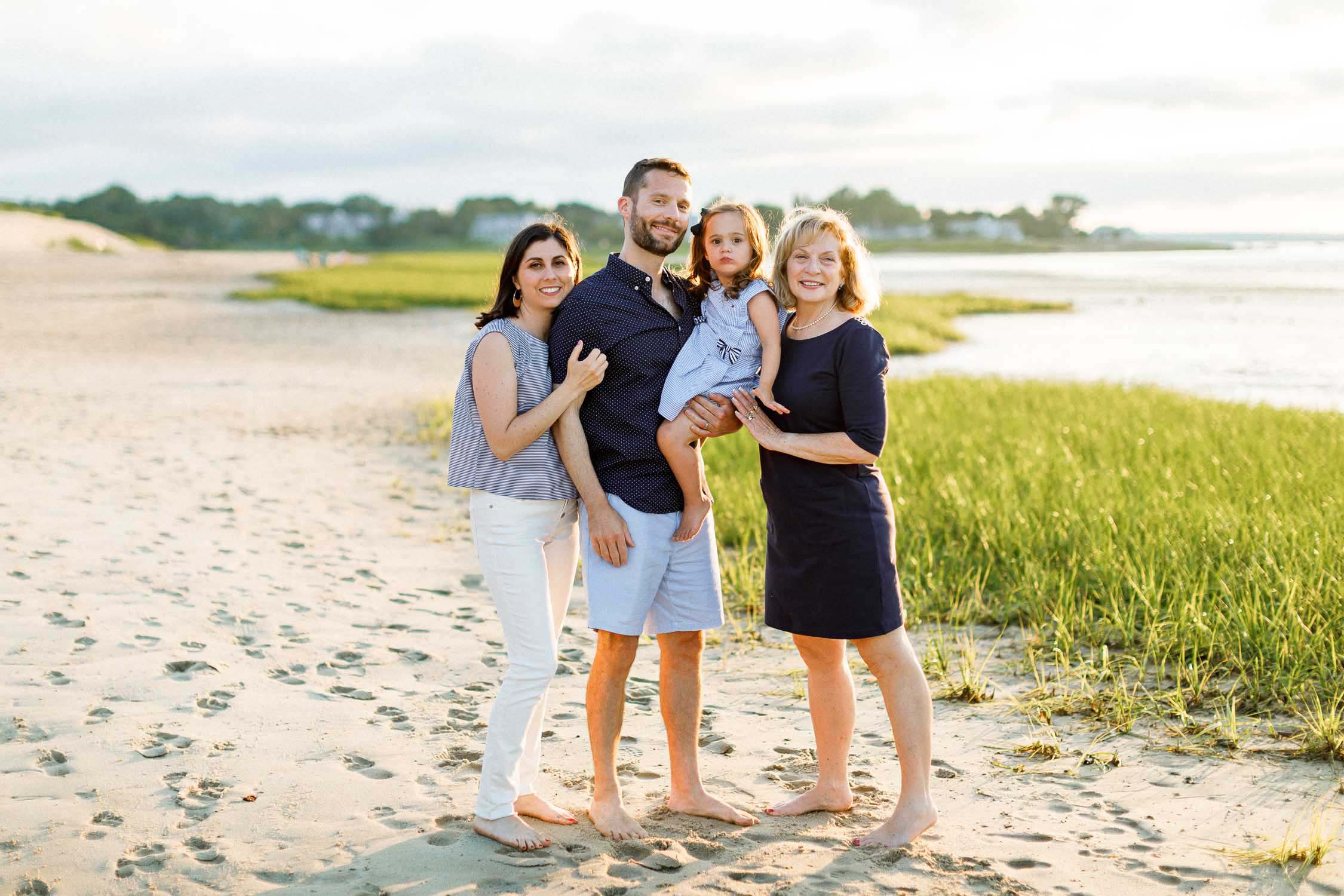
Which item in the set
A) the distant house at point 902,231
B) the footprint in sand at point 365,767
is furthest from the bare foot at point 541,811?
the distant house at point 902,231

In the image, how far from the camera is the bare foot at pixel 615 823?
11.8 ft

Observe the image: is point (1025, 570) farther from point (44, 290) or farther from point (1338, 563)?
point (44, 290)

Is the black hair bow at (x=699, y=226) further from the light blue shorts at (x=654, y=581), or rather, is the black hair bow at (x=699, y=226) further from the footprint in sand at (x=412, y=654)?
the footprint in sand at (x=412, y=654)

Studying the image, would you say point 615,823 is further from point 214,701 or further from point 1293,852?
point 1293,852

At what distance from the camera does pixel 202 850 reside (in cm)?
344

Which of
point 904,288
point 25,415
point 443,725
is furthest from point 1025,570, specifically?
point 904,288

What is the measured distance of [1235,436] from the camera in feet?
32.8

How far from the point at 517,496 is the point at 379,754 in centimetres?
145

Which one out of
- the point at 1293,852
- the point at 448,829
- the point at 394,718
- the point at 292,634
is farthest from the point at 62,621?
the point at 1293,852

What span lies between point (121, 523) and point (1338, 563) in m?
7.44

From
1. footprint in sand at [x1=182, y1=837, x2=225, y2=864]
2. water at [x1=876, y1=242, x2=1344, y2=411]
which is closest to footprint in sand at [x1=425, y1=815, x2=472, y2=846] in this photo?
footprint in sand at [x1=182, y1=837, x2=225, y2=864]

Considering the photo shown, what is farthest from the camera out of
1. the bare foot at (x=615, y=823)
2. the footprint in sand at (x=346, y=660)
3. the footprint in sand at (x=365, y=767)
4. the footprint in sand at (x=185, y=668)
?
the footprint in sand at (x=346, y=660)

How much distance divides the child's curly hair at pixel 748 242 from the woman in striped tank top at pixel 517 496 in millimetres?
431

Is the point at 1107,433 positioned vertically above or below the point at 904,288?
below
